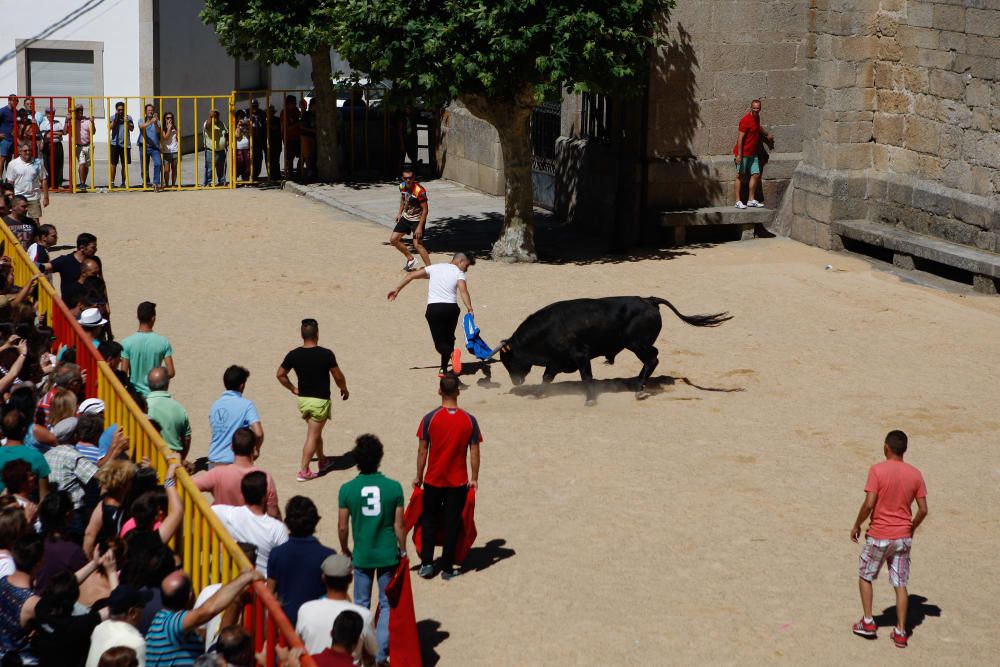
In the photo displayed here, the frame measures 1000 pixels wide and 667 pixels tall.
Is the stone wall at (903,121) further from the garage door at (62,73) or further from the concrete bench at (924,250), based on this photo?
the garage door at (62,73)

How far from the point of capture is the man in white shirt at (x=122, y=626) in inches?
250

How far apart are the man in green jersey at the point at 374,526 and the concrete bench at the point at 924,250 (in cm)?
1195

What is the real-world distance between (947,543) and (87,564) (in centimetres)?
605

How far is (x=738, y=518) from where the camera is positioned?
1053 centimetres

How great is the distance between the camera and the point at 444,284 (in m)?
13.6

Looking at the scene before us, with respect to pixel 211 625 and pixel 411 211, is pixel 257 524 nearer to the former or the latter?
pixel 211 625

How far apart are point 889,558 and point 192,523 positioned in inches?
164

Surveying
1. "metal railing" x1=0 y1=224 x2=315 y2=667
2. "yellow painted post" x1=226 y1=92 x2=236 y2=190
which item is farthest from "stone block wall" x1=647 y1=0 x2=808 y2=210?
"metal railing" x1=0 y1=224 x2=315 y2=667

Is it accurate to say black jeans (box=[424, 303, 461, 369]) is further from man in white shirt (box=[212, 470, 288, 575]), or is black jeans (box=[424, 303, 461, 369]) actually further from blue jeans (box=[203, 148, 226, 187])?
blue jeans (box=[203, 148, 226, 187])

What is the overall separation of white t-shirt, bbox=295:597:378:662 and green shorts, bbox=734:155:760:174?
51.4 ft

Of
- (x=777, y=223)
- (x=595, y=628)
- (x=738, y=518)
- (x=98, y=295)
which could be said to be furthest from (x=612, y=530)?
(x=777, y=223)

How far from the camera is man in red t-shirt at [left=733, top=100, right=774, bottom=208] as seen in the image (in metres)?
21.1

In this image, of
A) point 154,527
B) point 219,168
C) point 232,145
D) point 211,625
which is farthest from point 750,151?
point 211,625

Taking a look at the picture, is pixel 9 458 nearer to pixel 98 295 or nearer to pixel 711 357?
pixel 98 295
